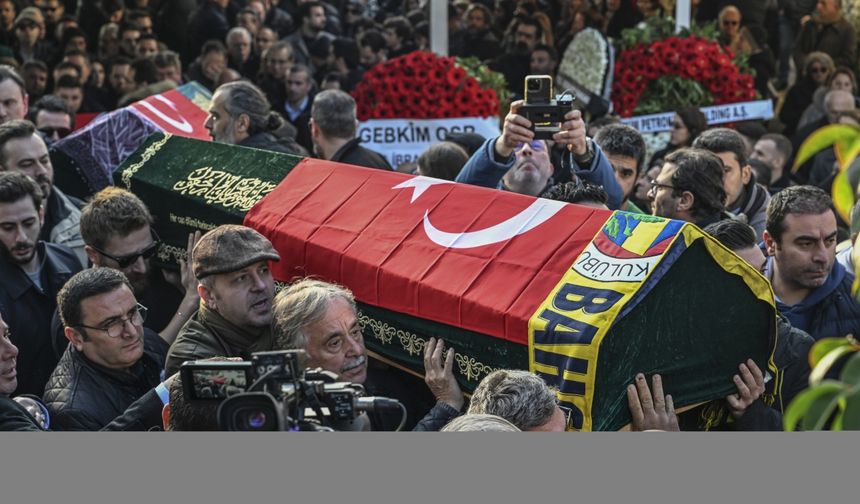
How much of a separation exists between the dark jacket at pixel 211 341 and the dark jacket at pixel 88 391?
0.63 ft

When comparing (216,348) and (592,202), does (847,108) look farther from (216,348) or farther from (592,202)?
(216,348)

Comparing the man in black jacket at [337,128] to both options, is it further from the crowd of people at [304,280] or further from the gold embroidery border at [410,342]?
the gold embroidery border at [410,342]

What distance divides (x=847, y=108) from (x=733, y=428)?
648 centimetres

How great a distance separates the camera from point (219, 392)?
2834 millimetres

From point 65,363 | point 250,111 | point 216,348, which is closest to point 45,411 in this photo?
point 65,363

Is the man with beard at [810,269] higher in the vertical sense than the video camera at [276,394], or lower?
lower

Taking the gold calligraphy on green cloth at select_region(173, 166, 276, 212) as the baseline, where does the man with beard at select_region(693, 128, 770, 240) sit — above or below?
below

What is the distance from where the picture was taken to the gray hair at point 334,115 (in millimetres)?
6512

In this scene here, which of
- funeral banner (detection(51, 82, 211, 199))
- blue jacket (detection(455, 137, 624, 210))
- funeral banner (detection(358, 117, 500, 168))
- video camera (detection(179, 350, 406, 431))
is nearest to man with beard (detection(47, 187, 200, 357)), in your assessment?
blue jacket (detection(455, 137, 624, 210))

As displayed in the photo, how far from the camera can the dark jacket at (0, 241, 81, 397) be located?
4.76m

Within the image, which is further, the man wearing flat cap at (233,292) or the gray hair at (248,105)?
the gray hair at (248,105)

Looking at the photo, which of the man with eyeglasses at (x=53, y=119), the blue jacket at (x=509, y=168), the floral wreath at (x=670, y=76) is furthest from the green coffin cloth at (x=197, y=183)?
the floral wreath at (x=670, y=76)

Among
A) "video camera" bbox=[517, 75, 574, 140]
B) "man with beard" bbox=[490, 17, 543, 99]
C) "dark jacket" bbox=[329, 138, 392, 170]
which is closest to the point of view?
"video camera" bbox=[517, 75, 574, 140]

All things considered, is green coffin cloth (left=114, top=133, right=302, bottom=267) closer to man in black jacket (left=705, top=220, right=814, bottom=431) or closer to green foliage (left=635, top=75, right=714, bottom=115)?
man in black jacket (left=705, top=220, right=814, bottom=431)
